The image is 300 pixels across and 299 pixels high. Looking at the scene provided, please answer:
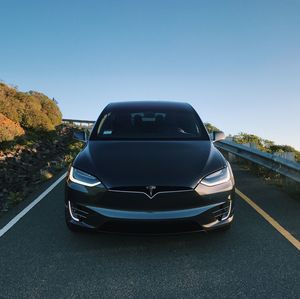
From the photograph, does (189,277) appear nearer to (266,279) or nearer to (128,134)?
(266,279)

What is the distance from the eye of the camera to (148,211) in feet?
16.0

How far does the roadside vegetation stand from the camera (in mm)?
9913

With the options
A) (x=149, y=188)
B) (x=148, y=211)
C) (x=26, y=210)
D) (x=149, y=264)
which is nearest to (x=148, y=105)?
(x=26, y=210)

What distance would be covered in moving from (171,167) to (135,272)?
118cm

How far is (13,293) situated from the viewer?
14.0 feet

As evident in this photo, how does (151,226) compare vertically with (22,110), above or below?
above

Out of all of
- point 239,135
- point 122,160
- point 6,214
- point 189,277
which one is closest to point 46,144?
point 239,135

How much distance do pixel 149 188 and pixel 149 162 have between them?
1.61ft

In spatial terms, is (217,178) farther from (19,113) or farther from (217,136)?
(19,113)

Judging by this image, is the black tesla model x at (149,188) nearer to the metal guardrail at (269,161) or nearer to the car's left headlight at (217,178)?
the car's left headlight at (217,178)

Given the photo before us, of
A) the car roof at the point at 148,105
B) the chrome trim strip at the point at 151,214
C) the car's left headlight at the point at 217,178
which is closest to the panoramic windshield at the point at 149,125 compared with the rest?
the car roof at the point at 148,105

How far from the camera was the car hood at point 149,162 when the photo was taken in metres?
5.01

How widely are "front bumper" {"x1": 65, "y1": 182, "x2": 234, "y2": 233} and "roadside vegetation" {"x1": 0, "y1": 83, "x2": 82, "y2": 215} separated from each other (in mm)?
3021

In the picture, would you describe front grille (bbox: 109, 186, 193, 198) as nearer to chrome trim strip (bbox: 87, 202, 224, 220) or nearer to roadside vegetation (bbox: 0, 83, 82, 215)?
chrome trim strip (bbox: 87, 202, 224, 220)
